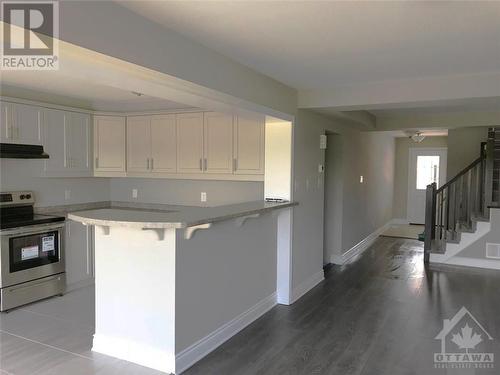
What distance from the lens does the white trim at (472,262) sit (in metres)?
5.94

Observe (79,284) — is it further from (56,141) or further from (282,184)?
(282,184)

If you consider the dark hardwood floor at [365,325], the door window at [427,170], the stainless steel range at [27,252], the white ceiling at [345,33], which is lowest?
the dark hardwood floor at [365,325]

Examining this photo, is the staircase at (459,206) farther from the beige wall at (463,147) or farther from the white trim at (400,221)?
the white trim at (400,221)

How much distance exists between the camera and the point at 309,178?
15.4 ft

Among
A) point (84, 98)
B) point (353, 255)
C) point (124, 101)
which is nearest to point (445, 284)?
point (353, 255)

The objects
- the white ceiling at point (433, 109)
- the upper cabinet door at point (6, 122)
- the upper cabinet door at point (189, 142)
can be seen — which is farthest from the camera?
the white ceiling at point (433, 109)

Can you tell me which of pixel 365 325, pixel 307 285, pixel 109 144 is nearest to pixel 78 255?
pixel 109 144

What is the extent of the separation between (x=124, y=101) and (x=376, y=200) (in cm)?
553

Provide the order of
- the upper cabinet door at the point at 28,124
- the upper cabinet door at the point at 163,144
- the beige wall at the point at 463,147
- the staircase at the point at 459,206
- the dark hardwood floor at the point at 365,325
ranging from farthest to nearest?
the beige wall at the point at 463,147
the staircase at the point at 459,206
the upper cabinet door at the point at 163,144
the upper cabinet door at the point at 28,124
the dark hardwood floor at the point at 365,325

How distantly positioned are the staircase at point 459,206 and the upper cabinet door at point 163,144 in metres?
4.06

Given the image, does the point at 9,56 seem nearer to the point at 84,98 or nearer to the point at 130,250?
the point at 130,250

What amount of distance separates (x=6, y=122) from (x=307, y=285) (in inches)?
151

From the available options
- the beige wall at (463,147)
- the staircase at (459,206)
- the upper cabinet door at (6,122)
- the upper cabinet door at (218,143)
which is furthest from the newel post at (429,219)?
the upper cabinet door at (6,122)

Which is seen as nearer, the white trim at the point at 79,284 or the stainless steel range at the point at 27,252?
the stainless steel range at the point at 27,252
